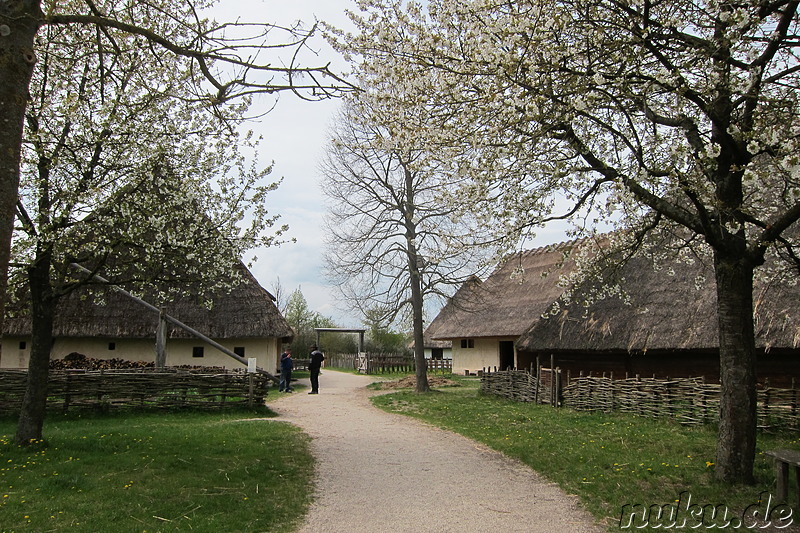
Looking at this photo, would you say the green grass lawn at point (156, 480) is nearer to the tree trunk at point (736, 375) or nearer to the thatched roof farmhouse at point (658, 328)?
the tree trunk at point (736, 375)

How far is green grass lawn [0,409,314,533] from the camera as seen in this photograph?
17.2 feet

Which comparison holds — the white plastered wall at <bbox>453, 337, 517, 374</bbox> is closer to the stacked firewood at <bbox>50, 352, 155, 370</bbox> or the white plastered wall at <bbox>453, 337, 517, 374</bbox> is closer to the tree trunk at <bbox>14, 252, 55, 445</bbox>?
the stacked firewood at <bbox>50, 352, 155, 370</bbox>

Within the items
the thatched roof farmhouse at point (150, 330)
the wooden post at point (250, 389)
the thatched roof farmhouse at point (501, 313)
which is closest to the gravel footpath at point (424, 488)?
the wooden post at point (250, 389)

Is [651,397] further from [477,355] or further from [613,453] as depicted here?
[477,355]

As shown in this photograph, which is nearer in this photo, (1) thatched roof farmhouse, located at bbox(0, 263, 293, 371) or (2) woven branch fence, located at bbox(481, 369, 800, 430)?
(2) woven branch fence, located at bbox(481, 369, 800, 430)

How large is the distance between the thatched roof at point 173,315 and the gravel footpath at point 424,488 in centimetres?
1028

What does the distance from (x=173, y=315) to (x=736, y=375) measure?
62.4 ft

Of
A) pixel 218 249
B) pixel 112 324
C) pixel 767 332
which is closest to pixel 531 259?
pixel 767 332

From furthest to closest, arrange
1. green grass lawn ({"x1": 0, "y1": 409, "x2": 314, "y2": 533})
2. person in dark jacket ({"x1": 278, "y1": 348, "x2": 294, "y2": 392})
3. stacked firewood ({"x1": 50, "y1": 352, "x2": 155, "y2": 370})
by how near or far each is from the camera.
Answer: person in dark jacket ({"x1": 278, "y1": 348, "x2": 294, "y2": 392}) → stacked firewood ({"x1": 50, "y1": 352, "x2": 155, "y2": 370}) → green grass lawn ({"x1": 0, "y1": 409, "x2": 314, "y2": 533})

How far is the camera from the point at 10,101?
3.34 m

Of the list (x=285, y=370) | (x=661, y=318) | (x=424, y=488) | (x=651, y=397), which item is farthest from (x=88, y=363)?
(x=661, y=318)

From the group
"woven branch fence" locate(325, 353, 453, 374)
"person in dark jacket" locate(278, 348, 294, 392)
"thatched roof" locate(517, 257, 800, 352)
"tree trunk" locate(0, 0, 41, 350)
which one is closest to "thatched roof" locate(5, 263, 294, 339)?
"person in dark jacket" locate(278, 348, 294, 392)

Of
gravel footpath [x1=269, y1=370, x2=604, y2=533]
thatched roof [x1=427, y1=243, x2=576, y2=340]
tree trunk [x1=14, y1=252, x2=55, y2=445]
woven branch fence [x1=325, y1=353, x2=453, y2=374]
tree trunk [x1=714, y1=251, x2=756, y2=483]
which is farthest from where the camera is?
woven branch fence [x1=325, y1=353, x2=453, y2=374]

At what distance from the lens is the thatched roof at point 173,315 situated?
19.5 m
